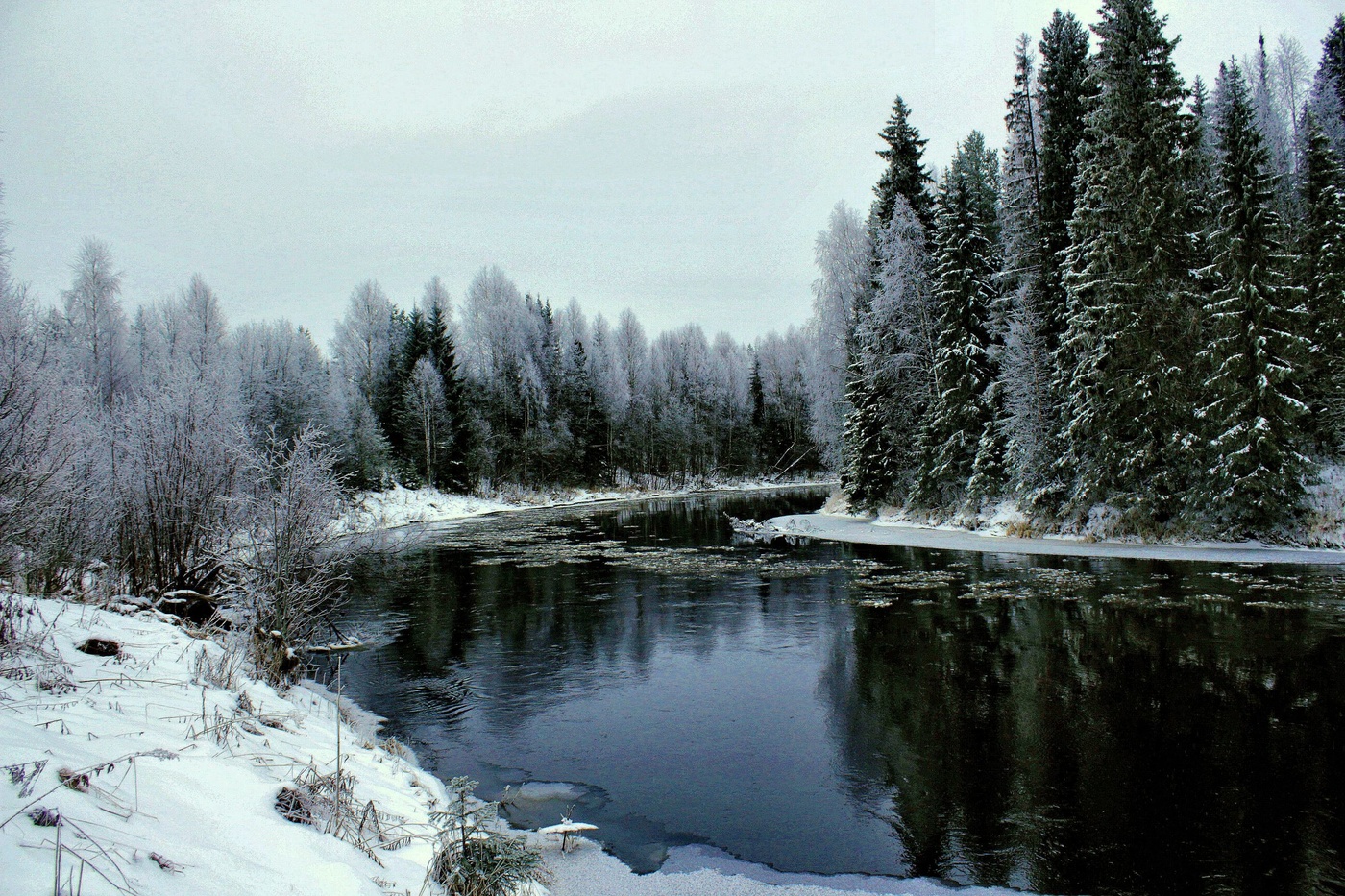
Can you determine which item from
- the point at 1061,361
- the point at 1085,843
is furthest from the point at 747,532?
the point at 1085,843

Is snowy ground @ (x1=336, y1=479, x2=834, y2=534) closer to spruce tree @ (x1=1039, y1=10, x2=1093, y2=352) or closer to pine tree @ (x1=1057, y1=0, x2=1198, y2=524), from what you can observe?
pine tree @ (x1=1057, y1=0, x2=1198, y2=524)

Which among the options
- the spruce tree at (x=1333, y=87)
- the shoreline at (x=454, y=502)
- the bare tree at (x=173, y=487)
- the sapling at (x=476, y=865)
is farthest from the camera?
the shoreline at (x=454, y=502)

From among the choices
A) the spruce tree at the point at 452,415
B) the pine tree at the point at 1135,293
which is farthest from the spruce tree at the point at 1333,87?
the spruce tree at the point at 452,415

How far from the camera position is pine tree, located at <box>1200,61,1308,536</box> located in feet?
65.7

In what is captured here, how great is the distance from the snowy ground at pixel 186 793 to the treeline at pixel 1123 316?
21959 mm

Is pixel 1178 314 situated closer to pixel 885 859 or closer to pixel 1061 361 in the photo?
pixel 1061 361

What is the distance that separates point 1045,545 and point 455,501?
38566mm

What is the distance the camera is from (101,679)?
5.92 m

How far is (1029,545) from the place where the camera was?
2441 centimetres

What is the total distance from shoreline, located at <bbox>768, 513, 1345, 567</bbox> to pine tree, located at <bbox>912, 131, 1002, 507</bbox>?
2401mm

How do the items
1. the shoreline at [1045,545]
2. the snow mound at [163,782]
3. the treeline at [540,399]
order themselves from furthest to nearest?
the treeline at [540,399], the shoreline at [1045,545], the snow mound at [163,782]

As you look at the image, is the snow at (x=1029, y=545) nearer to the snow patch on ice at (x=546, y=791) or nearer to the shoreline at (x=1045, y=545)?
the shoreline at (x=1045, y=545)

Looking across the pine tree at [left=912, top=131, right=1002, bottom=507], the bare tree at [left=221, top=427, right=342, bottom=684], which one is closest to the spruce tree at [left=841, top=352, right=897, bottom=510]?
the pine tree at [left=912, top=131, right=1002, bottom=507]

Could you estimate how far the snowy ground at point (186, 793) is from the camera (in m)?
3.14
